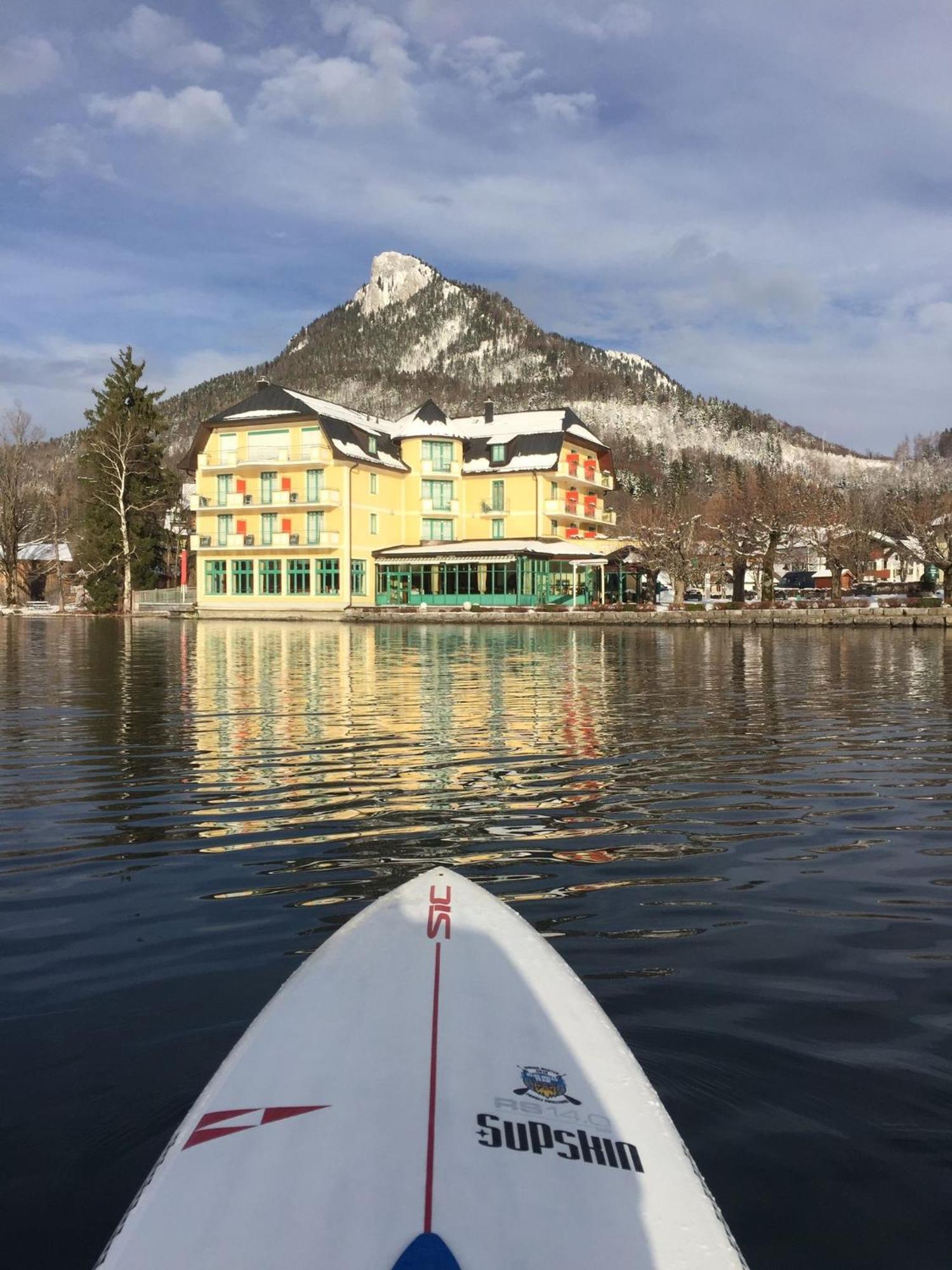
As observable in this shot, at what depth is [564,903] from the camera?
18.8ft

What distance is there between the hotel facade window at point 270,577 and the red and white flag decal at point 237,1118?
5922 centimetres

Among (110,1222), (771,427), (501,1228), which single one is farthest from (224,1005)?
(771,427)

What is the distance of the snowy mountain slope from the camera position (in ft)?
538

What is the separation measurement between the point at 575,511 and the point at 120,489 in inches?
1140

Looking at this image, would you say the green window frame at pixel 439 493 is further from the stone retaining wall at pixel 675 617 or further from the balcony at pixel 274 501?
→ the stone retaining wall at pixel 675 617

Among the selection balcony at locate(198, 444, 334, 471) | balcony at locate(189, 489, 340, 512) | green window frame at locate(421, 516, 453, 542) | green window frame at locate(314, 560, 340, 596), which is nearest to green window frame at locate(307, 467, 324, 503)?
balcony at locate(189, 489, 340, 512)

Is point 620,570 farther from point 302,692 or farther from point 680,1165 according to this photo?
point 680,1165

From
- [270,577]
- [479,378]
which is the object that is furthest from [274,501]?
[479,378]

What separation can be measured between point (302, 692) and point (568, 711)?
5359mm

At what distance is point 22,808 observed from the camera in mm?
8430

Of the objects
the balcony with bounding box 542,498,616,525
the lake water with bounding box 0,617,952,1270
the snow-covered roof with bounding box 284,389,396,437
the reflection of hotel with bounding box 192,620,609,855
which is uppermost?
the snow-covered roof with bounding box 284,389,396,437

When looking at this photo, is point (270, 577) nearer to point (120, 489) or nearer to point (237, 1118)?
point (120, 489)

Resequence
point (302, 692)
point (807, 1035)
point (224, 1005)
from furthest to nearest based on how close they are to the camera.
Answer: point (302, 692)
point (224, 1005)
point (807, 1035)

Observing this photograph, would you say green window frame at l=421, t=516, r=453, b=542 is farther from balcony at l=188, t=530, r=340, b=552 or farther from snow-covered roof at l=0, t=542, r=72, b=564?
snow-covered roof at l=0, t=542, r=72, b=564
